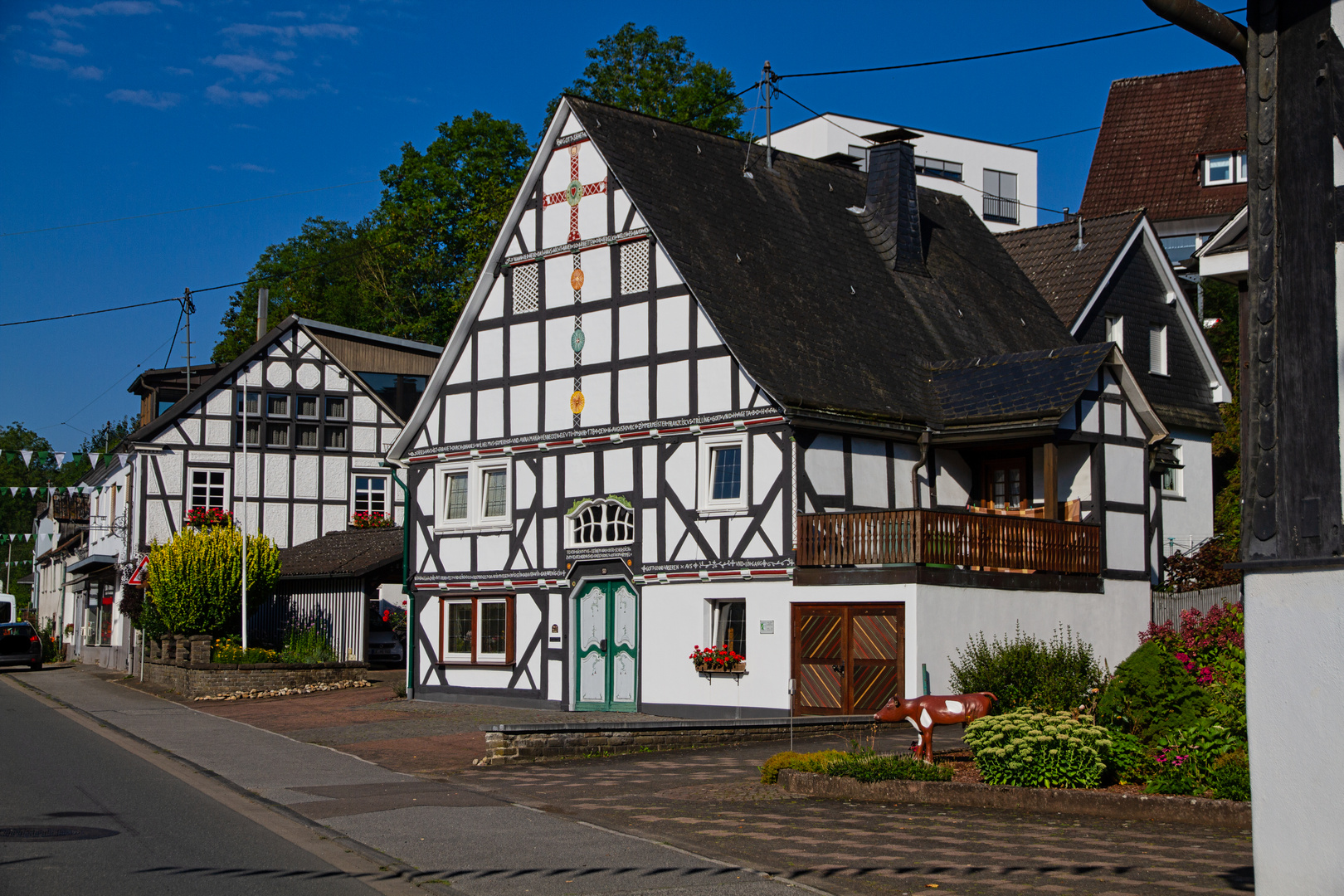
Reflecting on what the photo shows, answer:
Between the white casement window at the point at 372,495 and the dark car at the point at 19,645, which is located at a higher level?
the white casement window at the point at 372,495

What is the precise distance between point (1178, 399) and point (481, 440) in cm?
1554

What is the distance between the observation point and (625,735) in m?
18.3

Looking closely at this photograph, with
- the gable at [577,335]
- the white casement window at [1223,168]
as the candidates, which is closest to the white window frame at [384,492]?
the gable at [577,335]

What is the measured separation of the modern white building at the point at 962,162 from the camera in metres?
63.8

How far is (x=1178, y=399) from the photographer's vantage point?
105 feet

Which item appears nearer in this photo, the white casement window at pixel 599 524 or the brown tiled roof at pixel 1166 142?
the white casement window at pixel 599 524

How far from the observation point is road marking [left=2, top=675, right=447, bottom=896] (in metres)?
9.92

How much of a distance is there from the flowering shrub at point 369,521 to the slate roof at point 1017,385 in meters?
21.7

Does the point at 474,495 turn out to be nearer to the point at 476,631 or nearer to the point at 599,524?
the point at 476,631

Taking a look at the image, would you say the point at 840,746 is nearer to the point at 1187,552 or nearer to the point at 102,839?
the point at 102,839

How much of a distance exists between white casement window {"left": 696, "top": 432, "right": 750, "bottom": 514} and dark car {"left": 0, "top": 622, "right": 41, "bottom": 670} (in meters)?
31.0

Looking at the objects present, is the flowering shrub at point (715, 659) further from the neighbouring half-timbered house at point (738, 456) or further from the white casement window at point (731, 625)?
the neighbouring half-timbered house at point (738, 456)

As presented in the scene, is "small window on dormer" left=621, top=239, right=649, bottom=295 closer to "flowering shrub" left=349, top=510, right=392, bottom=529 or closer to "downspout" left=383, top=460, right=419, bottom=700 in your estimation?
"downspout" left=383, top=460, right=419, bottom=700

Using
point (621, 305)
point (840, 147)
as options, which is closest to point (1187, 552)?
point (621, 305)
